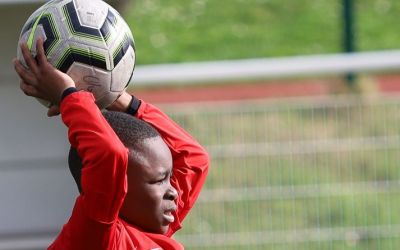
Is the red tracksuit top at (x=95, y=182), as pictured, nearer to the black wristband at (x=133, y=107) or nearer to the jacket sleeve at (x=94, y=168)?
the jacket sleeve at (x=94, y=168)

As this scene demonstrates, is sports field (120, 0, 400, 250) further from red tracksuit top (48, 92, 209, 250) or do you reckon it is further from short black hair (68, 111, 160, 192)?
red tracksuit top (48, 92, 209, 250)

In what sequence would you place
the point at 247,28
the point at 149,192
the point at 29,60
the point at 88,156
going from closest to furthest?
1. the point at 88,156
2. the point at 29,60
3. the point at 149,192
4. the point at 247,28

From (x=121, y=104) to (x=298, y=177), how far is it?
3455 millimetres

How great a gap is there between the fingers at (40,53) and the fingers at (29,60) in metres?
0.02

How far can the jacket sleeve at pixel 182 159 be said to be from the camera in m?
4.14

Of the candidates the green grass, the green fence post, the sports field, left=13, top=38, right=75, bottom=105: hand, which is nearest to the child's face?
left=13, top=38, right=75, bottom=105: hand

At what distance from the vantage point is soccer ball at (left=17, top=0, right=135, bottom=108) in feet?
11.8

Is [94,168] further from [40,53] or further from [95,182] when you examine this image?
[40,53]

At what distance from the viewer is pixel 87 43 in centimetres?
365

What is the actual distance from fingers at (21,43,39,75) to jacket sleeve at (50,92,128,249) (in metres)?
0.18

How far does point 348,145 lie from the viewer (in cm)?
748

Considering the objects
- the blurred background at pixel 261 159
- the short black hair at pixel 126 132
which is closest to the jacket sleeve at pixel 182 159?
the short black hair at pixel 126 132

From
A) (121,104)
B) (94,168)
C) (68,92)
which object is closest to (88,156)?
(94,168)

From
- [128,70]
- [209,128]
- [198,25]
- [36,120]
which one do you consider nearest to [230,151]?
[209,128]
